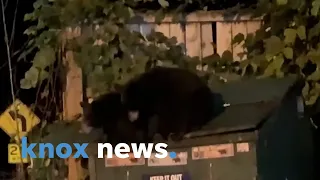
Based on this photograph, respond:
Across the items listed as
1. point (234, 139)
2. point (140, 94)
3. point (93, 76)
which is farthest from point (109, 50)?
point (234, 139)

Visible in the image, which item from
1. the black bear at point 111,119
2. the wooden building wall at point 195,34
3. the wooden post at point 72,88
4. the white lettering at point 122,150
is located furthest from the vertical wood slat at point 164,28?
the white lettering at point 122,150

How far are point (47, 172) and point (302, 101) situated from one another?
126 centimetres

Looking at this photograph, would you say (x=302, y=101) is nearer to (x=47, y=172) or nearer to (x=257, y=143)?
(x=257, y=143)

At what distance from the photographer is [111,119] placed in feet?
8.02

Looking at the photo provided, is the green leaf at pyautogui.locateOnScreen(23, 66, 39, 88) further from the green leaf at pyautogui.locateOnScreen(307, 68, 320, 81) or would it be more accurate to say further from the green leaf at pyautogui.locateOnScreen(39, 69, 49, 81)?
the green leaf at pyautogui.locateOnScreen(307, 68, 320, 81)

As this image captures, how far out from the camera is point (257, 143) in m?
2.29

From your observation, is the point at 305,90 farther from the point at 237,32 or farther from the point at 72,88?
the point at 72,88

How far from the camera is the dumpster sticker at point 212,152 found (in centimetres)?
232

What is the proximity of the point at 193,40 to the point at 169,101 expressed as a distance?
659 millimetres

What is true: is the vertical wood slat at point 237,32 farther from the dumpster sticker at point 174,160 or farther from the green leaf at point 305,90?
the dumpster sticker at point 174,160

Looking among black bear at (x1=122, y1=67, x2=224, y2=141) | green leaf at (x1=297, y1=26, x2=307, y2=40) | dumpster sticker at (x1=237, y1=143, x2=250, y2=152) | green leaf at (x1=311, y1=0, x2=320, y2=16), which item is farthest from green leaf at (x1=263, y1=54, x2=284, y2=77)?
dumpster sticker at (x1=237, y1=143, x2=250, y2=152)

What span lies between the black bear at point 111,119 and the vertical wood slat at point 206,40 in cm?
63

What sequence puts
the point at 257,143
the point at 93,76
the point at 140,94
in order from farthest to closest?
the point at 93,76 < the point at 140,94 < the point at 257,143

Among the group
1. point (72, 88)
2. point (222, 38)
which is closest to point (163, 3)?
point (222, 38)
